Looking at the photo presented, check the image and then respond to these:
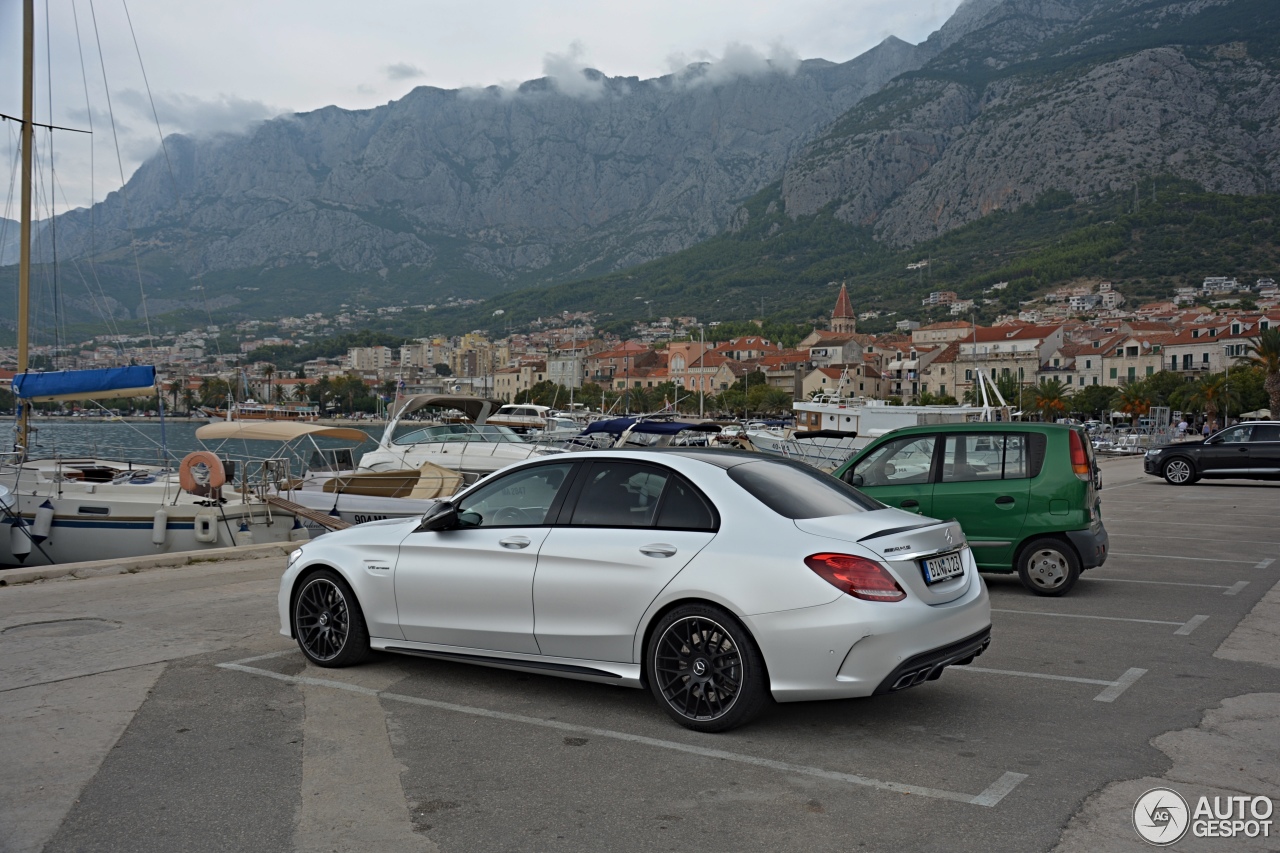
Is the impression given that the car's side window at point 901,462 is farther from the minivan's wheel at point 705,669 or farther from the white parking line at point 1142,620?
the minivan's wheel at point 705,669

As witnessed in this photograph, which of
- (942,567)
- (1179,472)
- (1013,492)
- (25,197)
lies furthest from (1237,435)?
(25,197)

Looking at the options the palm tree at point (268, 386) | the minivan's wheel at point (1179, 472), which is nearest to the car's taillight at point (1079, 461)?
the minivan's wheel at point (1179, 472)

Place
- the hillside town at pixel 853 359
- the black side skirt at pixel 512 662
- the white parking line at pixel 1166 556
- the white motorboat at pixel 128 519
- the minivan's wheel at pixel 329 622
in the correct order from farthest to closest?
the hillside town at pixel 853 359, the white motorboat at pixel 128 519, the white parking line at pixel 1166 556, the minivan's wheel at pixel 329 622, the black side skirt at pixel 512 662

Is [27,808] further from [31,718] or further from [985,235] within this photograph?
[985,235]

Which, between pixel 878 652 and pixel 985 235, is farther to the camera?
pixel 985 235

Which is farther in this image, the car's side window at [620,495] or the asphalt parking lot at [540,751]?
the car's side window at [620,495]

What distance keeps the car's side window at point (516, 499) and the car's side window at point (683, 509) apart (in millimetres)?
757

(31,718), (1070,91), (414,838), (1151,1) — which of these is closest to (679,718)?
(414,838)

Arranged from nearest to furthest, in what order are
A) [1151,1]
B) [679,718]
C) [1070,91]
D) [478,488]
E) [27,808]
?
[27,808], [679,718], [478,488], [1070,91], [1151,1]

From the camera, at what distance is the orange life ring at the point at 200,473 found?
60.0 feet

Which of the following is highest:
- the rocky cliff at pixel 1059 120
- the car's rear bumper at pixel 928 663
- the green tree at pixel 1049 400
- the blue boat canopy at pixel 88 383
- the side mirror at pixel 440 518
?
the rocky cliff at pixel 1059 120

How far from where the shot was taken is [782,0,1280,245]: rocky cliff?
144250mm

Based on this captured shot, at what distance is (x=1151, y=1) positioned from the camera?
185625 millimetres

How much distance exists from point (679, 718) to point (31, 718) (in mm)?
3671
